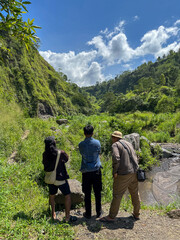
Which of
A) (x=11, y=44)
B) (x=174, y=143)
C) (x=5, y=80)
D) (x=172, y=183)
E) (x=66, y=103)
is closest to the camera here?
(x=172, y=183)

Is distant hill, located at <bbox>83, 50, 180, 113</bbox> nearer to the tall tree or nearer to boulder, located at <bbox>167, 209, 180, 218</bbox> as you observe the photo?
boulder, located at <bbox>167, 209, 180, 218</bbox>

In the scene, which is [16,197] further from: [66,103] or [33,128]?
[66,103]

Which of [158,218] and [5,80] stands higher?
[5,80]

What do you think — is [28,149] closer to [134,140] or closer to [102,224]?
[102,224]

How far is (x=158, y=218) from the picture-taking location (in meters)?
3.40

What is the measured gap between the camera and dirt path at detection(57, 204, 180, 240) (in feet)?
8.82

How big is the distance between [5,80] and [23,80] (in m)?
2.87

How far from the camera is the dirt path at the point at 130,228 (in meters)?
2.69

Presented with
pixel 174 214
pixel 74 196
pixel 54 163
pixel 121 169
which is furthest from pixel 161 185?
pixel 54 163

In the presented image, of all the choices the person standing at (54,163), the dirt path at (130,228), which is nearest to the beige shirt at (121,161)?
the person standing at (54,163)

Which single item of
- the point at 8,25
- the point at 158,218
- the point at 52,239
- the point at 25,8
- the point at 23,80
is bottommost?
the point at 158,218

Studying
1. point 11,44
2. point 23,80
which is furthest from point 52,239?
point 11,44

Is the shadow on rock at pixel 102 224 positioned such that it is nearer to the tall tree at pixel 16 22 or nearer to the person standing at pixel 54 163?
the person standing at pixel 54 163

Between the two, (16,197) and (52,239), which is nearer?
(52,239)
